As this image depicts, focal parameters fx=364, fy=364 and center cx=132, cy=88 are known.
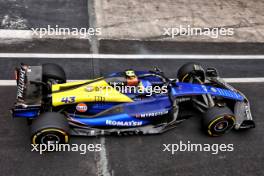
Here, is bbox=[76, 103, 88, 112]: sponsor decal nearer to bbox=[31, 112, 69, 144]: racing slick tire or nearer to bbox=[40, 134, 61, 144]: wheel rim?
bbox=[31, 112, 69, 144]: racing slick tire

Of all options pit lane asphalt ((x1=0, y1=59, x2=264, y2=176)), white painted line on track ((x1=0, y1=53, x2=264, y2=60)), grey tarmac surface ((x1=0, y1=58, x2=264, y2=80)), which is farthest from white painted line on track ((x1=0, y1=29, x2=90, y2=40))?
pit lane asphalt ((x1=0, y1=59, x2=264, y2=176))

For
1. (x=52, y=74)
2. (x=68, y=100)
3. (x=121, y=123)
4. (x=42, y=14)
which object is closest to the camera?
(x=68, y=100)

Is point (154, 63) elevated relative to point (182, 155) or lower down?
elevated

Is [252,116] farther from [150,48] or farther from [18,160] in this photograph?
[18,160]

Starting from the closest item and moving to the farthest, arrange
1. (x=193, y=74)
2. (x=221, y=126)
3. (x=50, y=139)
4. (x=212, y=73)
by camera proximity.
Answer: (x=50, y=139)
(x=221, y=126)
(x=193, y=74)
(x=212, y=73)

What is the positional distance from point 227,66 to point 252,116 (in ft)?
7.47

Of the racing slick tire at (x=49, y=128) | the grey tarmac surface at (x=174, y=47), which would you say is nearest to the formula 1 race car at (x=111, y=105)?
the racing slick tire at (x=49, y=128)

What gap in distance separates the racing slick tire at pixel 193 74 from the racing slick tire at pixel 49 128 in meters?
3.24

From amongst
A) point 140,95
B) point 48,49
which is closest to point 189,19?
point 48,49

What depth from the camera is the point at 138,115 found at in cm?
724

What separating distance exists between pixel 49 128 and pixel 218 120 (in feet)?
11.0

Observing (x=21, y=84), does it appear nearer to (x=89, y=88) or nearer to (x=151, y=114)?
(x=89, y=88)

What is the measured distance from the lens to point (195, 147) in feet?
24.7

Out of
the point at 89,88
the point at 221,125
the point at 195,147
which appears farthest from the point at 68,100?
the point at 221,125
